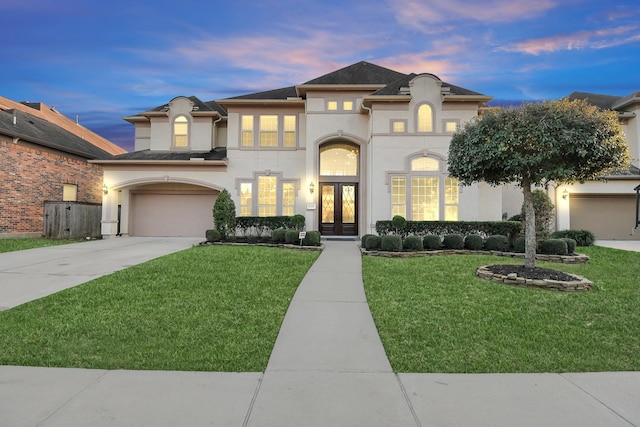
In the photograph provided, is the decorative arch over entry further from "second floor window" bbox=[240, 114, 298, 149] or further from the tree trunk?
the tree trunk

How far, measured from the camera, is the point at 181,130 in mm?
17594

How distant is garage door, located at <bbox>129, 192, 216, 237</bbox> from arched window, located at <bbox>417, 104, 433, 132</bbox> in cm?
1066

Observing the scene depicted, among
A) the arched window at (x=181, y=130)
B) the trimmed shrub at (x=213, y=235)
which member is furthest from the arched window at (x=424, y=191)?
the arched window at (x=181, y=130)

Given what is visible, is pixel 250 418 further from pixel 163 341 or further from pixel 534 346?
pixel 534 346

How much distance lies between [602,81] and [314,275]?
3609 centimetres

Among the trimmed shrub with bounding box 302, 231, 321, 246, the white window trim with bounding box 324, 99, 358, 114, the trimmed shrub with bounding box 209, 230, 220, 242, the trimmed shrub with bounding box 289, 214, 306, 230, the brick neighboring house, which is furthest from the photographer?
the white window trim with bounding box 324, 99, 358, 114

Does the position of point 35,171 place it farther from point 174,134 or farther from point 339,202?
point 339,202

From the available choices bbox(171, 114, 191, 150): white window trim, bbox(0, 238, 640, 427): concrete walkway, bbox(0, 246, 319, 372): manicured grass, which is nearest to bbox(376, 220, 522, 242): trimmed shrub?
bbox(0, 246, 319, 372): manicured grass

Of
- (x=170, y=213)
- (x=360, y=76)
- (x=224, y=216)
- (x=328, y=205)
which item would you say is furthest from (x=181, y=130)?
(x=360, y=76)

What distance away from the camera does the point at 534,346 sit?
161 inches

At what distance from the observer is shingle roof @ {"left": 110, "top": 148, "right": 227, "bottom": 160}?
16.4 meters

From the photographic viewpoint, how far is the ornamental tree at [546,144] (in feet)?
23.4

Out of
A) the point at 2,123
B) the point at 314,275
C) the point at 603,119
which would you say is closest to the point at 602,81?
the point at 603,119

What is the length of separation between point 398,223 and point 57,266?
34.9 feet
